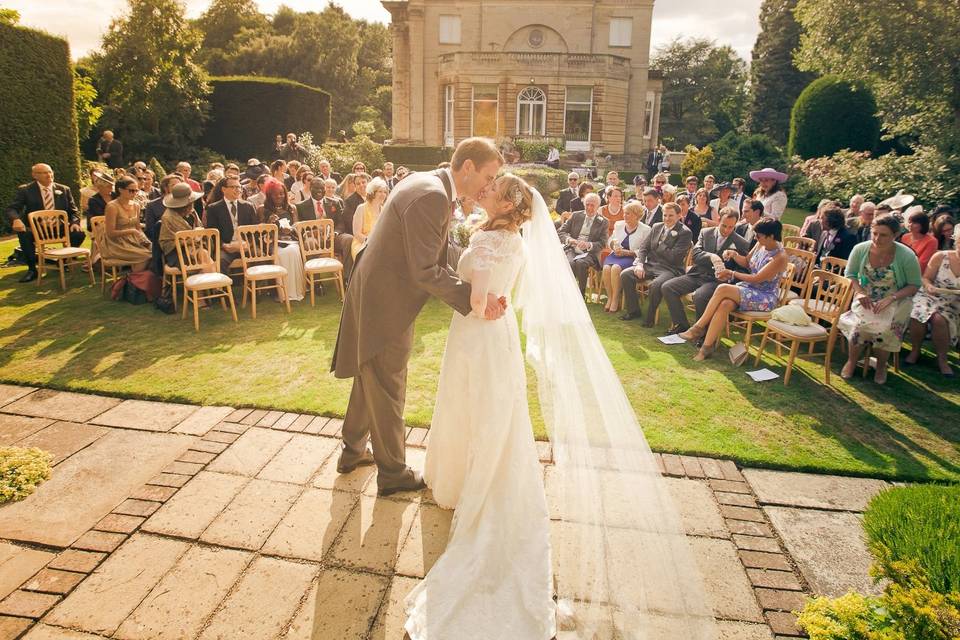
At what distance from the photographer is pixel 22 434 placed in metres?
4.34

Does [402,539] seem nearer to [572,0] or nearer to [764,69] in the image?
[572,0]

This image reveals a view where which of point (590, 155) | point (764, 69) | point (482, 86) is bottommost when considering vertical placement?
point (590, 155)

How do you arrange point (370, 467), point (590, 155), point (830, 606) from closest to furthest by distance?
1. point (830, 606)
2. point (370, 467)
3. point (590, 155)

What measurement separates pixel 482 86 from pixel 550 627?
30.5 metres

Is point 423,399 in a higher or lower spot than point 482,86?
lower

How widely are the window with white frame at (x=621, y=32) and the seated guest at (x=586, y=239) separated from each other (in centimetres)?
2590

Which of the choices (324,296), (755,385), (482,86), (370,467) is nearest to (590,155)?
(482,86)

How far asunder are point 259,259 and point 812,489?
22.6 feet

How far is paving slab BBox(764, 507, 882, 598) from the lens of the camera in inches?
120

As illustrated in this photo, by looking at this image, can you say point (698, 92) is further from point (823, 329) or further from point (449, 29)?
point (823, 329)

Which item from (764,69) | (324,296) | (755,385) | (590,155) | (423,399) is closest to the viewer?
(423,399)

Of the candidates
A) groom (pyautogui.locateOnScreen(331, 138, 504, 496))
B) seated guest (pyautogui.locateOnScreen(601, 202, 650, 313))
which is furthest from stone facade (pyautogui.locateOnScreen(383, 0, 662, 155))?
groom (pyautogui.locateOnScreen(331, 138, 504, 496))

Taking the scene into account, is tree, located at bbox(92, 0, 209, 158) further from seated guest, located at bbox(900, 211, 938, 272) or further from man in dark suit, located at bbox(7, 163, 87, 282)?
seated guest, located at bbox(900, 211, 938, 272)

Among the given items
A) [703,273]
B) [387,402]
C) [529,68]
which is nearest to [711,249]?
[703,273]
